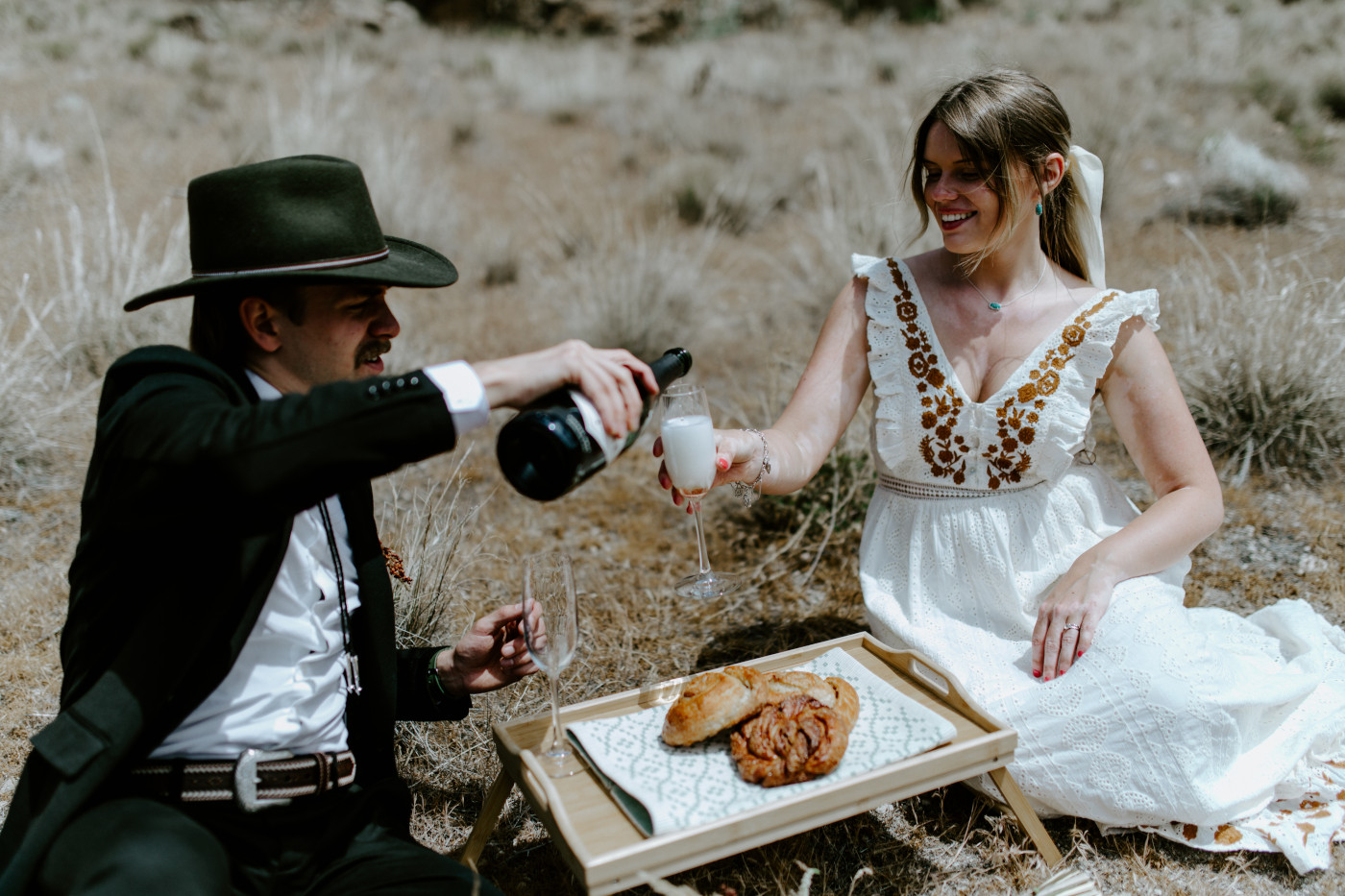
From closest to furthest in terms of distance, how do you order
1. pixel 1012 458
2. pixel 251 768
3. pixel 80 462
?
pixel 251 768 < pixel 1012 458 < pixel 80 462

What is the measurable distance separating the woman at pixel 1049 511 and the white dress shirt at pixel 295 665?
0.90m

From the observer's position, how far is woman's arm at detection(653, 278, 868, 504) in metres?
2.74

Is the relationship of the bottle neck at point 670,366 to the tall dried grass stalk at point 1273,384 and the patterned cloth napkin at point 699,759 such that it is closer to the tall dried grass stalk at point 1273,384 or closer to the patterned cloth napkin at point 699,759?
A: the patterned cloth napkin at point 699,759

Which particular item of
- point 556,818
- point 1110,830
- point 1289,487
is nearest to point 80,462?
point 556,818

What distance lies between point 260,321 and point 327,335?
121 millimetres

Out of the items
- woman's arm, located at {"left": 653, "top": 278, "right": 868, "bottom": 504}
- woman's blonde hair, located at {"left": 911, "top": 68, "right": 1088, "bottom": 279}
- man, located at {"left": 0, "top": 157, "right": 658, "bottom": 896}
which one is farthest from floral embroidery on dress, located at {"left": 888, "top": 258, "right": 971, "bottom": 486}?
man, located at {"left": 0, "top": 157, "right": 658, "bottom": 896}

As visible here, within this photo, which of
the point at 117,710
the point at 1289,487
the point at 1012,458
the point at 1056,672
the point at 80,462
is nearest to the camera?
the point at 117,710

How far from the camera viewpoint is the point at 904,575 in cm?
286

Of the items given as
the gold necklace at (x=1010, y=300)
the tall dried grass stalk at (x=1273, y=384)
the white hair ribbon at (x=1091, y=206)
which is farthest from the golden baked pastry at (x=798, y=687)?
the tall dried grass stalk at (x=1273, y=384)

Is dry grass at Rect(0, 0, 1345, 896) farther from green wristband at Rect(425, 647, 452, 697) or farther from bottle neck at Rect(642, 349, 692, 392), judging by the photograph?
bottle neck at Rect(642, 349, 692, 392)

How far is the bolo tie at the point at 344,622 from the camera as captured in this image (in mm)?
2012

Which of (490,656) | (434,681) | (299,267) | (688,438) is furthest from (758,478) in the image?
(299,267)

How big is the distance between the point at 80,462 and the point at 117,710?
3.84m

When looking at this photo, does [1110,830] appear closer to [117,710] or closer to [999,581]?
[999,581]
